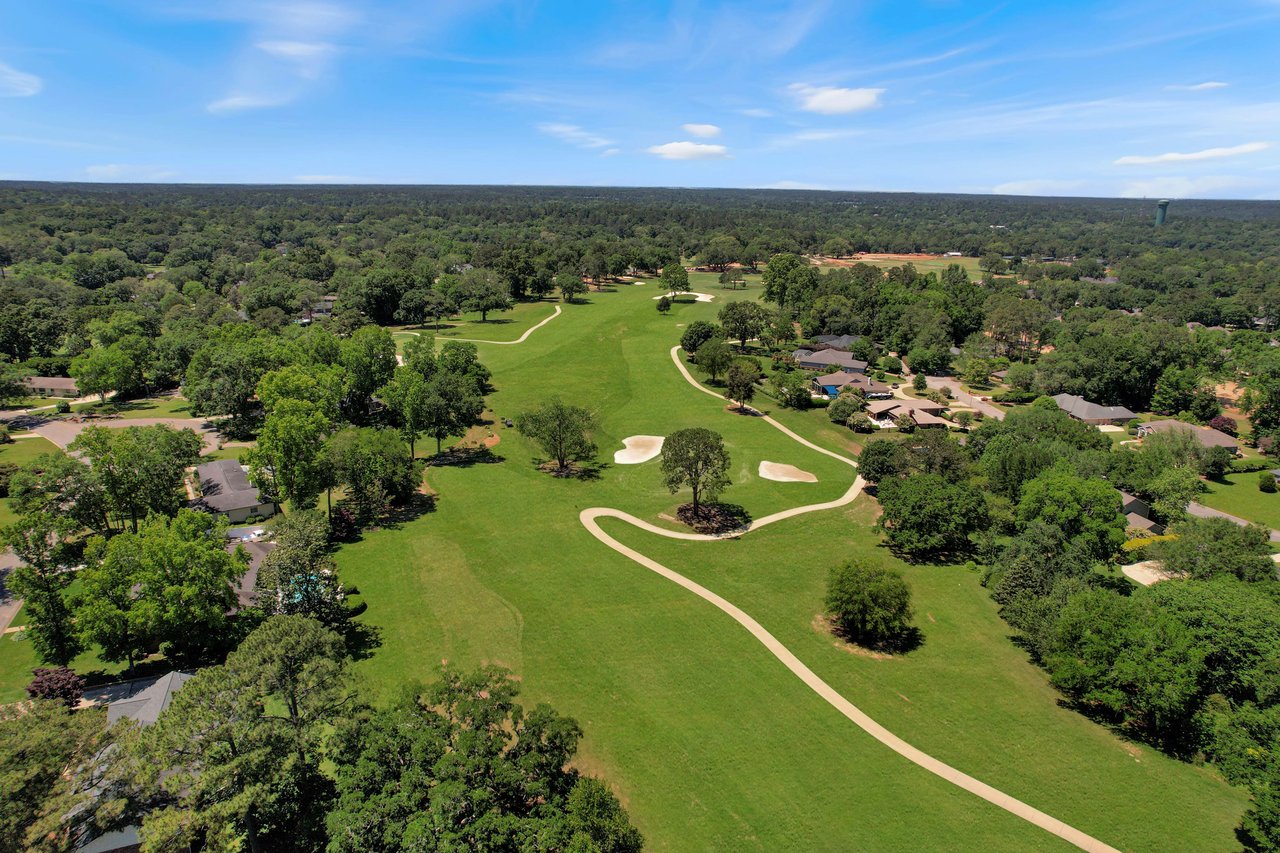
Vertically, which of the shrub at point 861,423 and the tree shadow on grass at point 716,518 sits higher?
the shrub at point 861,423

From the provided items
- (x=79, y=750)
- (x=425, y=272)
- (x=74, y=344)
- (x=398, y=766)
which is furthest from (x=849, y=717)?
(x=425, y=272)

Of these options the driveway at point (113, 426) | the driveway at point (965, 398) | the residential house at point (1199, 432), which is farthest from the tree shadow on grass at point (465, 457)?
the residential house at point (1199, 432)

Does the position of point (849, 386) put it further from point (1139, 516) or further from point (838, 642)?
point (838, 642)

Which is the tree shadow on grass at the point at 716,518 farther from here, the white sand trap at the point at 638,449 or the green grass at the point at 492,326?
the green grass at the point at 492,326

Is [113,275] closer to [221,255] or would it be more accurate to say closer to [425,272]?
[221,255]

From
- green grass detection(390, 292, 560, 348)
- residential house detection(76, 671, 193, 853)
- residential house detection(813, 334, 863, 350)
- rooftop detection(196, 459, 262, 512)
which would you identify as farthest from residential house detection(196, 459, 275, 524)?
residential house detection(813, 334, 863, 350)
